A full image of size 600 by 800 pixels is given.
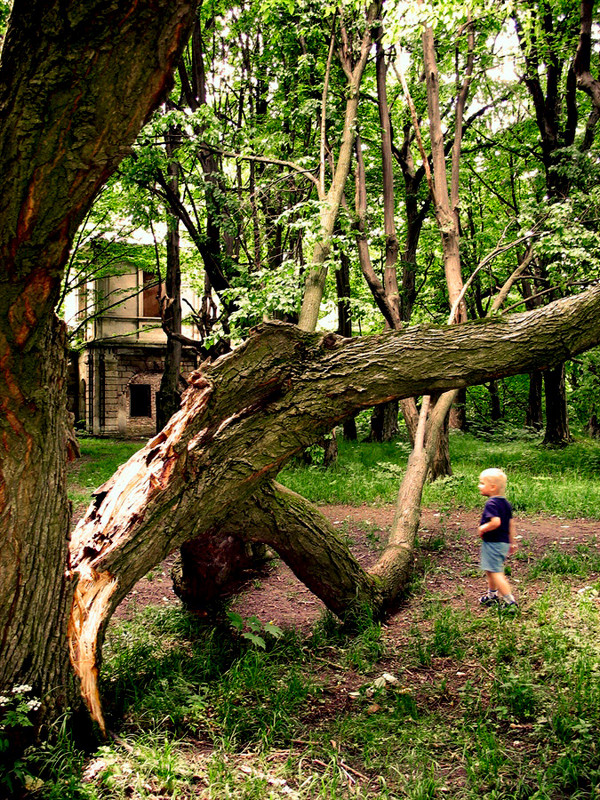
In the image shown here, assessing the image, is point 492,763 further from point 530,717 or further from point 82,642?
point 82,642

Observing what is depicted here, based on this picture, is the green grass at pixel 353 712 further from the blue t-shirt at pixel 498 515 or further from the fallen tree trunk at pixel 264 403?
the fallen tree trunk at pixel 264 403

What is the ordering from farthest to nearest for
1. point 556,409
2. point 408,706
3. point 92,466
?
point 556,409
point 92,466
point 408,706

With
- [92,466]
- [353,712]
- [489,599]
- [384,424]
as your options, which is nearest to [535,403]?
[384,424]

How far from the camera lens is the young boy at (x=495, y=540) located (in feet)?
17.5

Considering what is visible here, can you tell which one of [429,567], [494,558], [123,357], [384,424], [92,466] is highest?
[123,357]

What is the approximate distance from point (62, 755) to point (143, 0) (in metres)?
3.24

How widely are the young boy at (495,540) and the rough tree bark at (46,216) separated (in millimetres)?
3563

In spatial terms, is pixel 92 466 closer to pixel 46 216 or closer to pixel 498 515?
pixel 498 515

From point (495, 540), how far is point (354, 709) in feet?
7.13

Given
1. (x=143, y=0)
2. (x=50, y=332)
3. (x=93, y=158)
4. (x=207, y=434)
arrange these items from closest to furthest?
(x=143, y=0) < (x=93, y=158) < (x=50, y=332) < (x=207, y=434)

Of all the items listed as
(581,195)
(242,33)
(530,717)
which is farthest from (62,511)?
(242,33)

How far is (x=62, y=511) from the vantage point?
3.24 metres

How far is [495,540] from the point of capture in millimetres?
5406

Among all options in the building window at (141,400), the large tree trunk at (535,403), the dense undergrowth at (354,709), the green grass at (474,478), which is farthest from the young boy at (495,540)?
the building window at (141,400)
